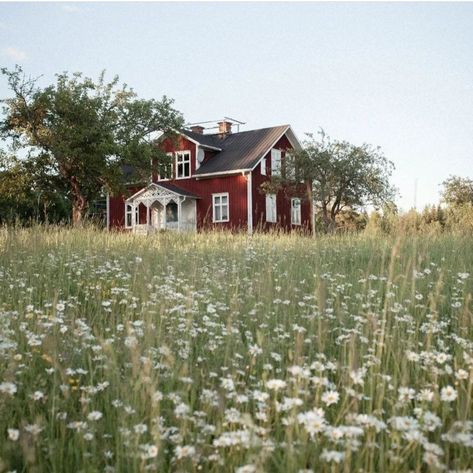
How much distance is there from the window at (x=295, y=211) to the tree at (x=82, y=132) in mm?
8800

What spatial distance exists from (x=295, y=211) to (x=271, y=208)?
104 inches

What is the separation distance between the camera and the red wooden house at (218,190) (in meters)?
31.3

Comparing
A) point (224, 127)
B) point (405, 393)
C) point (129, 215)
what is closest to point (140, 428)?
point (405, 393)

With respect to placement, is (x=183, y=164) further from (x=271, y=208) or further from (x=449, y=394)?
(x=449, y=394)

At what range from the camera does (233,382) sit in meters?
2.92

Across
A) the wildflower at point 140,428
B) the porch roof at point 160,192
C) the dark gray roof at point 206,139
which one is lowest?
the wildflower at point 140,428

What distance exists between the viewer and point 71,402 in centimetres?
313

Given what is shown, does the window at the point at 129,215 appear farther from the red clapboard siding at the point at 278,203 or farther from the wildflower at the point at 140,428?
the wildflower at the point at 140,428

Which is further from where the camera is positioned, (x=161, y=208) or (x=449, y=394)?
(x=161, y=208)

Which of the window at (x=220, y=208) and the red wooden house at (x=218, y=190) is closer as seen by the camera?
the red wooden house at (x=218, y=190)

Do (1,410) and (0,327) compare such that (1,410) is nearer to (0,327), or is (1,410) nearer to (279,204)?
(0,327)

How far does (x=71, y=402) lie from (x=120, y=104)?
94.1 ft

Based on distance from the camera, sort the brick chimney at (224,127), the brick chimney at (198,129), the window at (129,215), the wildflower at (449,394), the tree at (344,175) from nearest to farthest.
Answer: the wildflower at (449,394), the tree at (344,175), the window at (129,215), the brick chimney at (224,127), the brick chimney at (198,129)

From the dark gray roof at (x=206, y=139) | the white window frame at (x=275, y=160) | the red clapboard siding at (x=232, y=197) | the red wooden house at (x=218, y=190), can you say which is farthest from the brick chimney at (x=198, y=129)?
the white window frame at (x=275, y=160)
